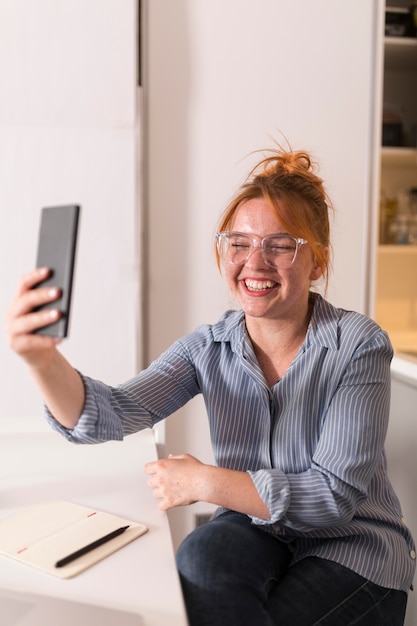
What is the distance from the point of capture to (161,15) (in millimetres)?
1849

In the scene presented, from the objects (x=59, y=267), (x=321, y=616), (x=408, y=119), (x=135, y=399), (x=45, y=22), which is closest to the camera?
(x=59, y=267)

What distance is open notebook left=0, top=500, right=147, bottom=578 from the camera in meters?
0.80

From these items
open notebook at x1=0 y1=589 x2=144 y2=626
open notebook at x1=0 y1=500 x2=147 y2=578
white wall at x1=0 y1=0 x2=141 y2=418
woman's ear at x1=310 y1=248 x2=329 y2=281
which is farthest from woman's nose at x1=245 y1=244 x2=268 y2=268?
white wall at x1=0 y1=0 x2=141 y2=418

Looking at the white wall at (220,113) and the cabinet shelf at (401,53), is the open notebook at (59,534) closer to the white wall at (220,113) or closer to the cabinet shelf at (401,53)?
the white wall at (220,113)

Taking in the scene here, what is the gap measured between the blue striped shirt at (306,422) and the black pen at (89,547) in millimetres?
174

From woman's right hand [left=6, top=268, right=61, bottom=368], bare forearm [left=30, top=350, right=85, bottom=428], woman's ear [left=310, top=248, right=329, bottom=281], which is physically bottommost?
bare forearm [left=30, top=350, right=85, bottom=428]

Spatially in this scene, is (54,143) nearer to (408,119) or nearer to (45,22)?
(45,22)

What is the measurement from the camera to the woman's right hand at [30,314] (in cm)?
76

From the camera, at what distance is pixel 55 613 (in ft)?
2.28

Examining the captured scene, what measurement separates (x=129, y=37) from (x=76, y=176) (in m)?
0.41

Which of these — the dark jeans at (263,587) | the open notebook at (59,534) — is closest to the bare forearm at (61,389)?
the open notebook at (59,534)

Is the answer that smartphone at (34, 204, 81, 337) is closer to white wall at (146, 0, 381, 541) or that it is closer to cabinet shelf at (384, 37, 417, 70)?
white wall at (146, 0, 381, 541)

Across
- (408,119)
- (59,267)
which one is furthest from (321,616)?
(408,119)

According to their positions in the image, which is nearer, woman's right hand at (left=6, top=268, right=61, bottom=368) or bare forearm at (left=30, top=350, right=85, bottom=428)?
woman's right hand at (left=6, top=268, right=61, bottom=368)
